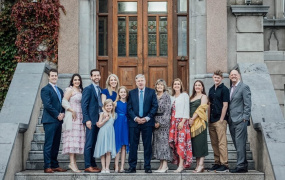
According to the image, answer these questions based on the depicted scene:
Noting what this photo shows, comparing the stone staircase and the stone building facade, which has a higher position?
the stone building facade

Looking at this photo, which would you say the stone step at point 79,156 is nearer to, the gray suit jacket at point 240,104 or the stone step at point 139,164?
the stone step at point 139,164

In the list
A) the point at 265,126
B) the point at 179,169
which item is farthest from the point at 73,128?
the point at 265,126

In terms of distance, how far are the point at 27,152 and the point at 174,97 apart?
302 cm

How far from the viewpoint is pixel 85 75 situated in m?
12.5

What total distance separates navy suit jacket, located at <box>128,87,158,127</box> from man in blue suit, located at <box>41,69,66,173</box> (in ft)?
4.11

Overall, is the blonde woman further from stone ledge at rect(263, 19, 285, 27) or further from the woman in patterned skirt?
stone ledge at rect(263, 19, 285, 27)

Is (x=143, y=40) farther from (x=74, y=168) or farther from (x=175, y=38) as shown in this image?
(x=74, y=168)

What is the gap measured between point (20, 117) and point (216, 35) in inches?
216

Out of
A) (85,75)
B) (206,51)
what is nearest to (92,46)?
(85,75)

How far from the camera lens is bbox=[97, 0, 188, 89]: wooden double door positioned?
516 inches

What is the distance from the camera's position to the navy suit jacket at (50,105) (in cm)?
895

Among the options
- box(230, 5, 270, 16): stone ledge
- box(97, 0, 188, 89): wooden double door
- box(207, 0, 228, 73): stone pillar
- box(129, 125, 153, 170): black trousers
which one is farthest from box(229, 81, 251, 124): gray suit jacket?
box(97, 0, 188, 89): wooden double door

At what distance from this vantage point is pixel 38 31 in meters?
12.6

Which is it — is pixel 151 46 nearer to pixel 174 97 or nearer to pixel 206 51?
pixel 206 51
